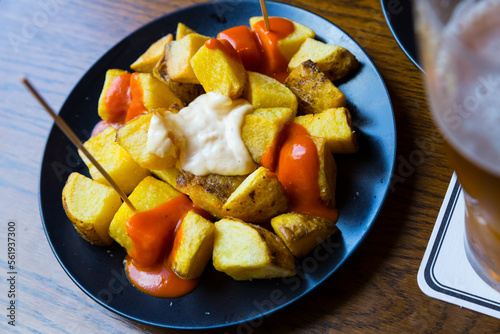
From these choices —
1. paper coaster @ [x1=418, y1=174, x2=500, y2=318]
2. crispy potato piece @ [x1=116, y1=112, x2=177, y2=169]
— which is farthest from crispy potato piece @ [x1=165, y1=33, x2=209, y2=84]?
paper coaster @ [x1=418, y1=174, x2=500, y2=318]

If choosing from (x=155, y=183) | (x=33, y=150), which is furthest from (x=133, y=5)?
(x=155, y=183)

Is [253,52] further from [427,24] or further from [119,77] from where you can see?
[427,24]

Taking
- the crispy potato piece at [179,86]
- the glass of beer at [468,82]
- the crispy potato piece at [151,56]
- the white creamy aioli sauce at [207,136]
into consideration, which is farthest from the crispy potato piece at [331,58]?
the glass of beer at [468,82]

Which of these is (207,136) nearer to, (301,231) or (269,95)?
(269,95)

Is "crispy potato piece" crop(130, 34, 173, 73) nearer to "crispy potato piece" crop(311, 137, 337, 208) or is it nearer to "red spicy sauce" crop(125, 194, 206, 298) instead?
"red spicy sauce" crop(125, 194, 206, 298)

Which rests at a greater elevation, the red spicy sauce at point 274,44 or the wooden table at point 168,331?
the red spicy sauce at point 274,44

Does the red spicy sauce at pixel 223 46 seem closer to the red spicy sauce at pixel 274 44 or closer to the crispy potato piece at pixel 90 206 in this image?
the red spicy sauce at pixel 274 44
